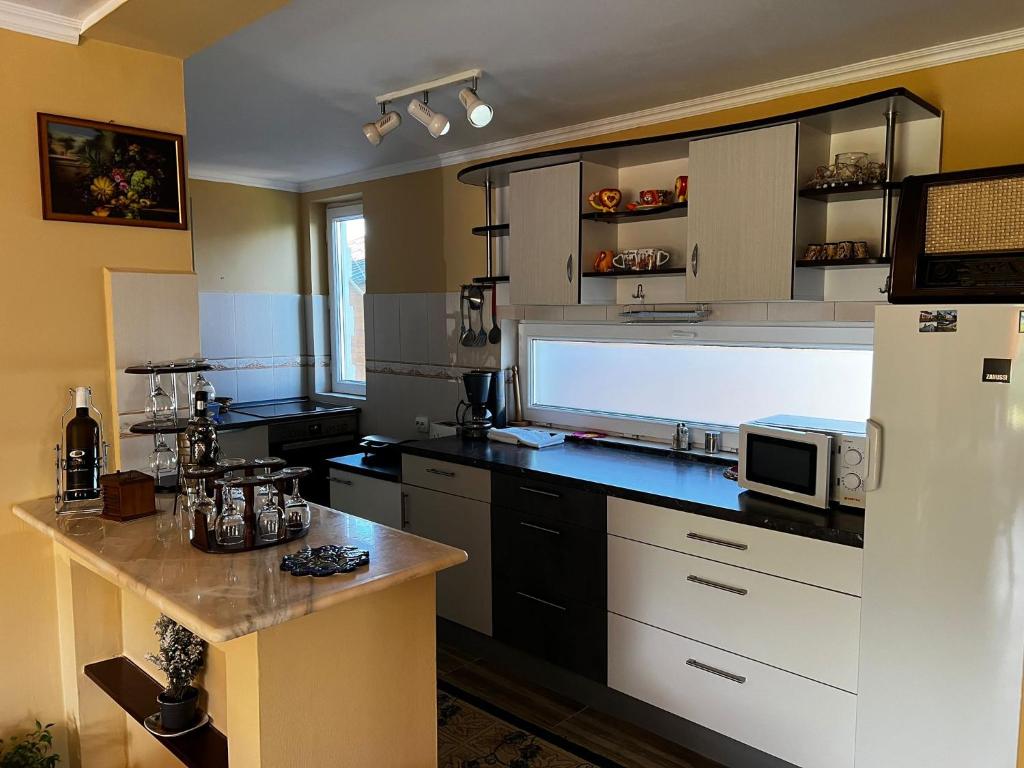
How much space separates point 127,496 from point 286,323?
3.43 m

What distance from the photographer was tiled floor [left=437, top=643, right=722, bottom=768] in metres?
2.69

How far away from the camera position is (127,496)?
2004 millimetres

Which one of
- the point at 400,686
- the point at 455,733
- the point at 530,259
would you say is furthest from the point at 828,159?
the point at 455,733

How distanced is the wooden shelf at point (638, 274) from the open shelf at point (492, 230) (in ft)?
2.09

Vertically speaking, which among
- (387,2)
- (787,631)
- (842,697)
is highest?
(387,2)

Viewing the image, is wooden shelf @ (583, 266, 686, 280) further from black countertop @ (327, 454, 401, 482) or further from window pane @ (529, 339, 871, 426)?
black countertop @ (327, 454, 401, 482)

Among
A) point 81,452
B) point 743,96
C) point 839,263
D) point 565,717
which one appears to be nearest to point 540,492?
point 565,717

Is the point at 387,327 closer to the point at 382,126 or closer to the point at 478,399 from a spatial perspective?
the point at 478,399

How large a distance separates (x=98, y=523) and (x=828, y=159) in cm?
274

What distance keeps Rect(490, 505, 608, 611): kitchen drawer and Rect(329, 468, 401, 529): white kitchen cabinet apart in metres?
0.65

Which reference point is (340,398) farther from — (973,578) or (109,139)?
(973,578)

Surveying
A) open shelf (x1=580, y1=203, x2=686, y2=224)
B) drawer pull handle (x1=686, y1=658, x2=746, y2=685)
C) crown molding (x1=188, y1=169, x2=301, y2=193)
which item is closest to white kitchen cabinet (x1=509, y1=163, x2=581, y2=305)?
open shelf (x1=580, y1=203, x2=686, y2=224)

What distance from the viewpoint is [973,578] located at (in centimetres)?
202

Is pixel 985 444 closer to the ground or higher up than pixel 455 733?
higher up
